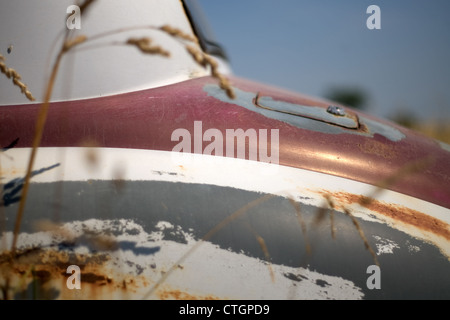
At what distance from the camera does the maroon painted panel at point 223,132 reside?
122cm

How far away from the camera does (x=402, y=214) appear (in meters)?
1.11

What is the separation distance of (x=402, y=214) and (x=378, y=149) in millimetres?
299

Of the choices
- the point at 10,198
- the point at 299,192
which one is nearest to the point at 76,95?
the point at 10,198

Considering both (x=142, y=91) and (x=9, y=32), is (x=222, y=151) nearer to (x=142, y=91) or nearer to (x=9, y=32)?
(x=142, y=91)

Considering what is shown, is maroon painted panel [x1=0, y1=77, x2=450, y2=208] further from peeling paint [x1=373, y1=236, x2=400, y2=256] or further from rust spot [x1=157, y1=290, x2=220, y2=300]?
rust spot [x1=157, y1=290, x2=220, y2=300]

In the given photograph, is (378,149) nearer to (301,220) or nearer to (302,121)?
(302,121)

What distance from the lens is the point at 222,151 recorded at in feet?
4.00

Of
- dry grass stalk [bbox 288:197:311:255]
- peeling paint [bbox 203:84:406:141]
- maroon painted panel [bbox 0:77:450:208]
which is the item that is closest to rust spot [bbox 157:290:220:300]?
dry grass stalk [bbox 288:197:311:255]

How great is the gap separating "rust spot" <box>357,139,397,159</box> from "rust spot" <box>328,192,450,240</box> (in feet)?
0.78

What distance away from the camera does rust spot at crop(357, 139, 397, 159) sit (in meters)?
1.31

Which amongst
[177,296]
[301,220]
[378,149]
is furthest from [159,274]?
[378,149]
